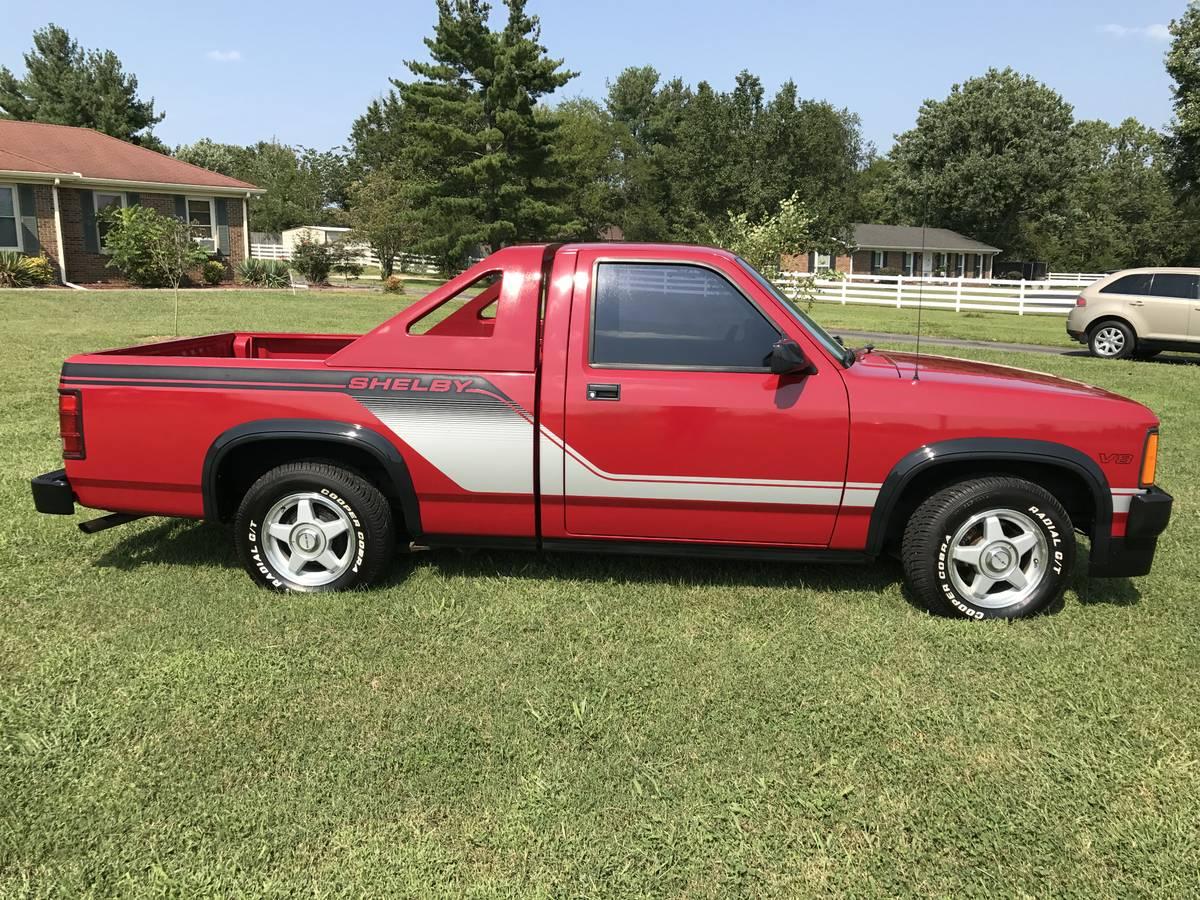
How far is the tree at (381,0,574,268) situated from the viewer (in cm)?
3716

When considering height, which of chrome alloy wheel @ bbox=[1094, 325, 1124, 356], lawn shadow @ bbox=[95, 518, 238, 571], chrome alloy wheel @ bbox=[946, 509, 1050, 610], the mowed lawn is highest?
chrome alloy wheel @ bbox=[1094, 325, 1124, 356]

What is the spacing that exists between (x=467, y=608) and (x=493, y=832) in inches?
65.3

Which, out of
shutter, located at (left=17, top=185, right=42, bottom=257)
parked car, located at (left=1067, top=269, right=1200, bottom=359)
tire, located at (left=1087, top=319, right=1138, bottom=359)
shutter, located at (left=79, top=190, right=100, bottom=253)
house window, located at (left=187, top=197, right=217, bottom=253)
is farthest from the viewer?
house window, located at (left=187, top=197, right=217, bottom=253)

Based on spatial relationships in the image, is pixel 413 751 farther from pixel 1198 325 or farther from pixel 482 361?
pixel 1198 325

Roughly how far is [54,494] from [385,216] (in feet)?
119

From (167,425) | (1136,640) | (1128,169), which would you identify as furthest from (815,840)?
(1128,169)

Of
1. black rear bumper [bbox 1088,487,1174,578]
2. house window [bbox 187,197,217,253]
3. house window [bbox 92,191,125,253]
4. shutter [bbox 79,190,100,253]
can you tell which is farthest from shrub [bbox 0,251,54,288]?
black rear bumper [bbox 1088,487,1174,578]

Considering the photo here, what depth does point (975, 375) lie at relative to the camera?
170 inches

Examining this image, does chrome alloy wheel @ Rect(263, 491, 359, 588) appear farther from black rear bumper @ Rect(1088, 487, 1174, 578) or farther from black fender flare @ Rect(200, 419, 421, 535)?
black rear bumper @ Rect(1088, 487, 1174, 578)

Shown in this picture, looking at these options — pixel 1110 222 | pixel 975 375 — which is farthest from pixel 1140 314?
pixel 1110 222

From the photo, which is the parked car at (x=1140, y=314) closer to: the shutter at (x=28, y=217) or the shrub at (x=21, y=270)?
the shrub at (x=21, y=270)

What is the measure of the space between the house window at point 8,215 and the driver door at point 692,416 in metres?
28.2

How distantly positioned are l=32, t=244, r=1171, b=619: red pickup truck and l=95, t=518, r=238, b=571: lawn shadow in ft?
1.88

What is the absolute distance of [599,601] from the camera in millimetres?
4406
